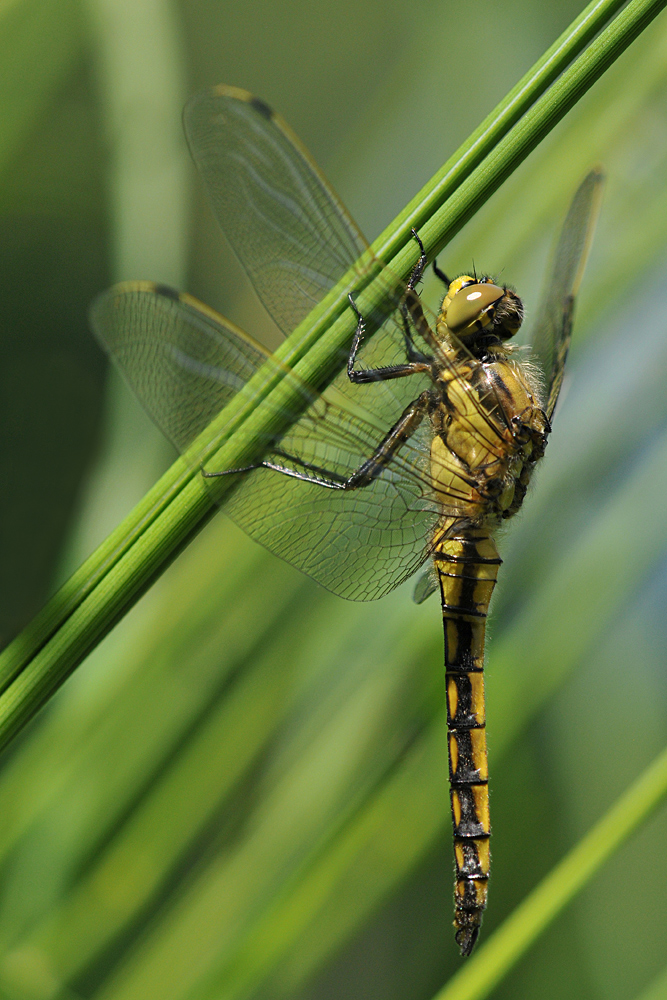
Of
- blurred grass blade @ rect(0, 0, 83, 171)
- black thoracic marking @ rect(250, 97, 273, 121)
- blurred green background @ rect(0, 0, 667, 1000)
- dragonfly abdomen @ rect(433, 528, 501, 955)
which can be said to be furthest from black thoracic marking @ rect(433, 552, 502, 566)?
blurred grass blade @ rect(0, 0, 83, 171)

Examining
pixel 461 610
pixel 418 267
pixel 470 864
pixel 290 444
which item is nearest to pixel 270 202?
pixel 418 267

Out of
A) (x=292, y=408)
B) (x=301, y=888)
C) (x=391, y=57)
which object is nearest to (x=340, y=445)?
(x=292, y=408)

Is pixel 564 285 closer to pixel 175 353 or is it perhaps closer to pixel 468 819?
pixel 175 353

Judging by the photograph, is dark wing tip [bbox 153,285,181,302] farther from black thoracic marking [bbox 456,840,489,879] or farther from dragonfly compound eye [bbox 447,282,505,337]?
black thoracic marking [bbox 456,840,489,879]

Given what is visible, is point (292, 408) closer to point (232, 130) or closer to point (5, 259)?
point (232, 130)

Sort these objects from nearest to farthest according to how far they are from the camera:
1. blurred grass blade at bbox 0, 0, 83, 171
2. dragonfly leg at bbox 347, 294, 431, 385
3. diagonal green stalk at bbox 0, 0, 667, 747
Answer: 1. diagonal green stalk at bbox 0, 0, 667, 747
2. dragonfly leg at bbox 347, 294, 431, 385
3. blurred grass blade at bbox 0, 0, 83, 171

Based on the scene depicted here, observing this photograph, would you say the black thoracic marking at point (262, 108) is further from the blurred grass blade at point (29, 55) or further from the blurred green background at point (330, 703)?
the blurred grass blade at point (29, 55)

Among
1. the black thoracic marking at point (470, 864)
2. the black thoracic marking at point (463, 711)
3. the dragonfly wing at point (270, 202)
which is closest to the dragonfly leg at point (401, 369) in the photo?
the dragonfly wing at point (270, 202)
